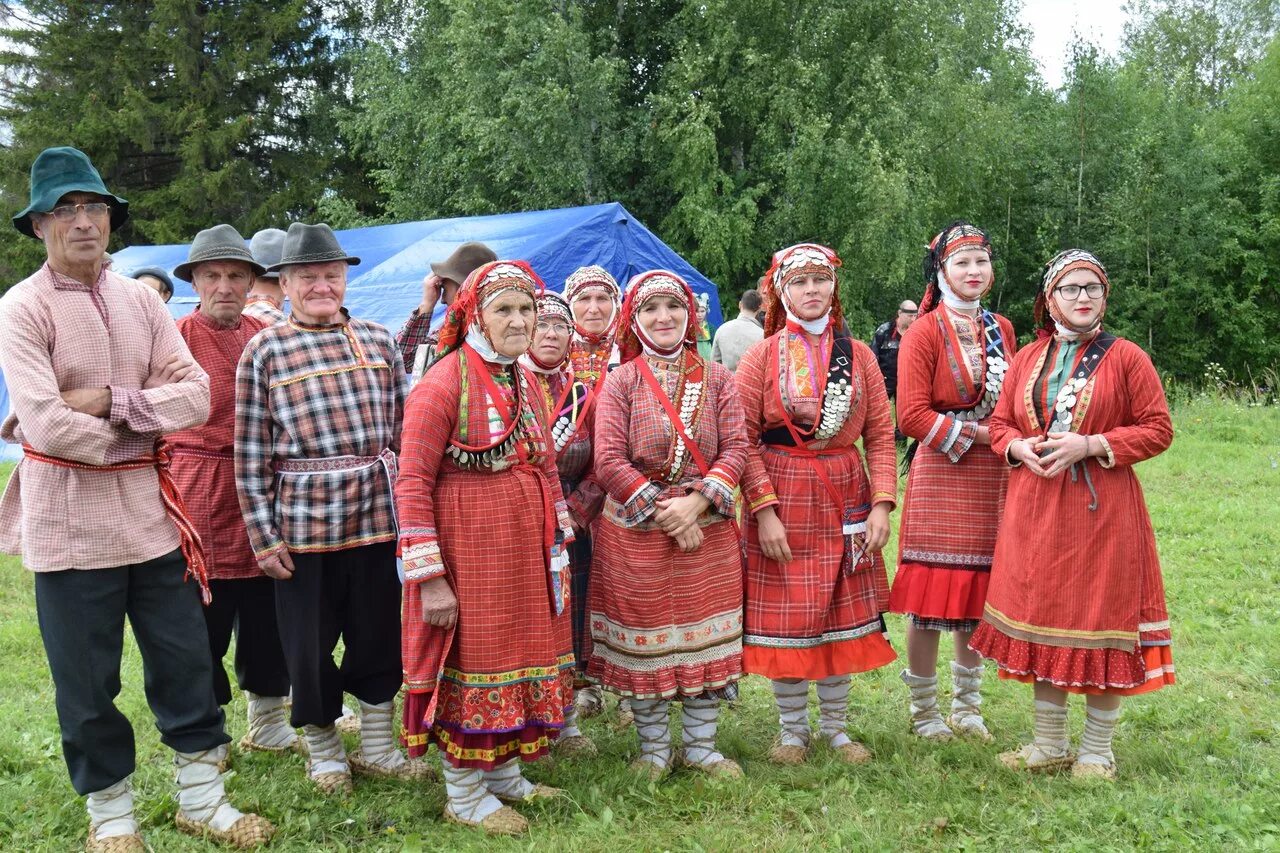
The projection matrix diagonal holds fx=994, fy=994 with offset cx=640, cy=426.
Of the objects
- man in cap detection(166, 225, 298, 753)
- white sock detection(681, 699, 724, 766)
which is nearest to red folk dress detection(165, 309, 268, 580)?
man in cap detection(166, 225, 298, 753)

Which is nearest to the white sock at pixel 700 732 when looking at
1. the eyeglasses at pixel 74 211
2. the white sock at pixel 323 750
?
the white sock at pixel 323 750

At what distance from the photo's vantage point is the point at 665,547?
3.62m

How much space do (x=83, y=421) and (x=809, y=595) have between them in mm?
2510

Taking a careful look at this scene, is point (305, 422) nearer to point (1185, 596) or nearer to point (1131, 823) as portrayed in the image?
point (1131, 823)

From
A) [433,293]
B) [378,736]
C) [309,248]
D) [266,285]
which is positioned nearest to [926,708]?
[378,736]

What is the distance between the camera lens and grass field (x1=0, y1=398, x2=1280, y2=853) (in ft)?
10.7

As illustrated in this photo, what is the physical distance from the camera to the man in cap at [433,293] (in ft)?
14.6

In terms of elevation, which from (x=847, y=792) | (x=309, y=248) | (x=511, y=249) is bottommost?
(x=847, y=792)

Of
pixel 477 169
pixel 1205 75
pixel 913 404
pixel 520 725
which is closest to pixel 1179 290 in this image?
pixel 1205 75

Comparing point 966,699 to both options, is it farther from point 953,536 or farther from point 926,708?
point 953,536

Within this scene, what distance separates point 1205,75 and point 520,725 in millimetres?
32268

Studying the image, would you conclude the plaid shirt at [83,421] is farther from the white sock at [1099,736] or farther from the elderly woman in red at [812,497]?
the white sock at [1099,736]

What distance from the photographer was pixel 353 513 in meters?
3.55

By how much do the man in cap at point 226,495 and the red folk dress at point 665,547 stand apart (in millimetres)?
1376
